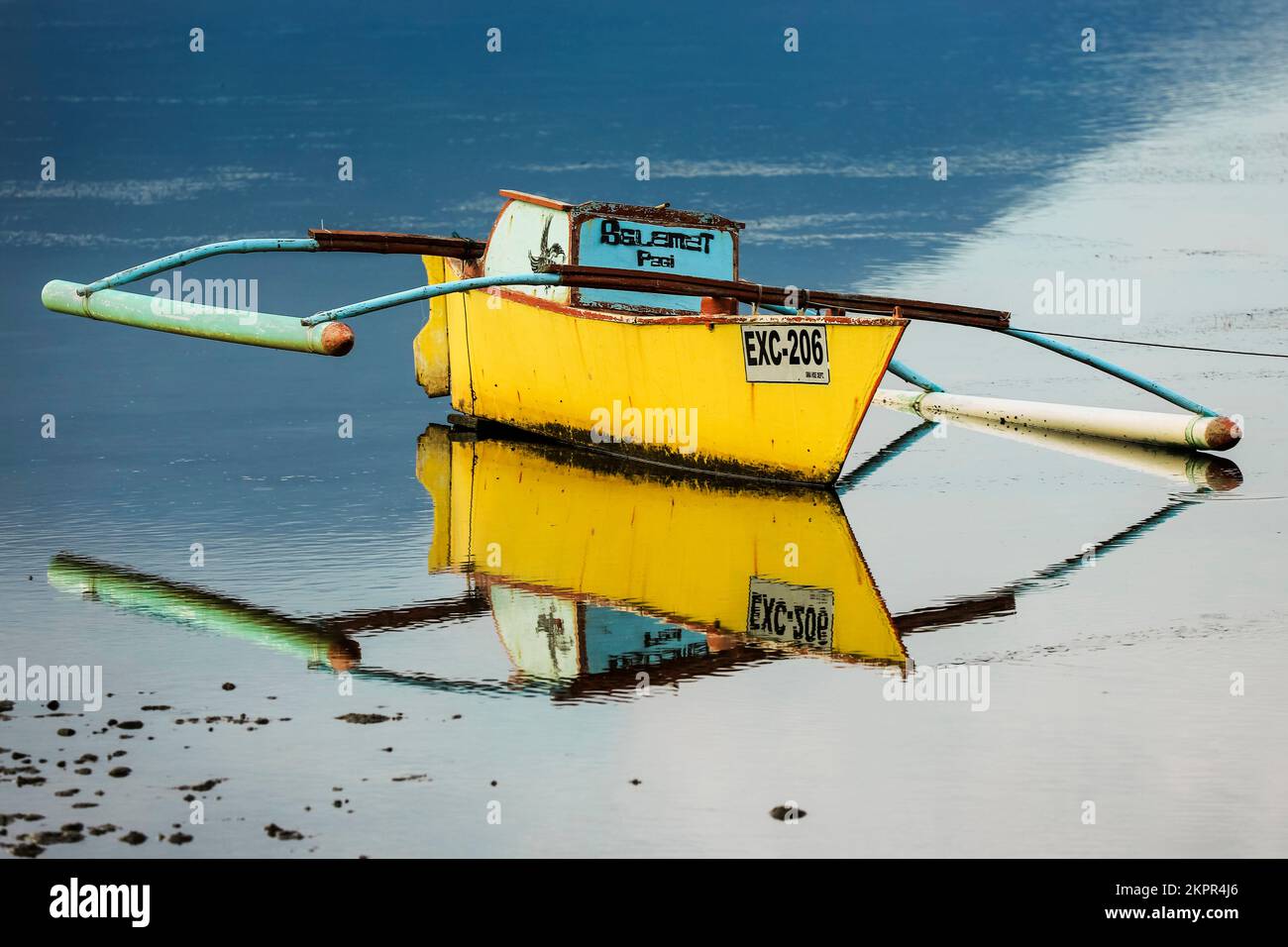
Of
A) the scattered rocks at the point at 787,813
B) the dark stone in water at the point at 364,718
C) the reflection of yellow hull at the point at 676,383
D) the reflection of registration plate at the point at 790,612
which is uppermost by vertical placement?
the reflection of yellow hull at the point at 676,383

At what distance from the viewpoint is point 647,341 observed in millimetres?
18172

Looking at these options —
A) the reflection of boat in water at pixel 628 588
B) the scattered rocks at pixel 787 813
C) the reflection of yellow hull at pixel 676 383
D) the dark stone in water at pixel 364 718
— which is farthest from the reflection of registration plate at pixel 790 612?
the scattered rocks at pixel 787 813

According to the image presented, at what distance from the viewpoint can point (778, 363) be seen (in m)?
17.1

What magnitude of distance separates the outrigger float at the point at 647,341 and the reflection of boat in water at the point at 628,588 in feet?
1.87

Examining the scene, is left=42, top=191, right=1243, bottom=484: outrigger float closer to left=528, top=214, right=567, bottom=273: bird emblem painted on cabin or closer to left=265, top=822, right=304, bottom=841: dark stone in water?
left=528, top=214, right=567, bottom=273: bird emblem painted on cabin

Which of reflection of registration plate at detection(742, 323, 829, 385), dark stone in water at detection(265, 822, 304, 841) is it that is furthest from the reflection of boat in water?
dark stone in water at detection(265, 822, 304, 841)

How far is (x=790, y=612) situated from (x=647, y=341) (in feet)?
16.3

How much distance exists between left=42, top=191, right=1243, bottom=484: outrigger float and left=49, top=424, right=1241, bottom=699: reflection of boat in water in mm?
570

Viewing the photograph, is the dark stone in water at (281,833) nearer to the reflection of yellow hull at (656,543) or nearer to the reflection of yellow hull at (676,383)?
the reflection of yellow hull at (656,543)

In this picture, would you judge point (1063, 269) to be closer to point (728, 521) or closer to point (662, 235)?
point (662, 235)

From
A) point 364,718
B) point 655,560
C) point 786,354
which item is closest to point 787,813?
point 364,718

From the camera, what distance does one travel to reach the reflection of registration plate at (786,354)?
16797mm

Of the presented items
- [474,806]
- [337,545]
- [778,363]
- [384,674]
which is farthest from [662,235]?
[474,806]

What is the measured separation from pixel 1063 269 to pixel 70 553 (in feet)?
62.7
